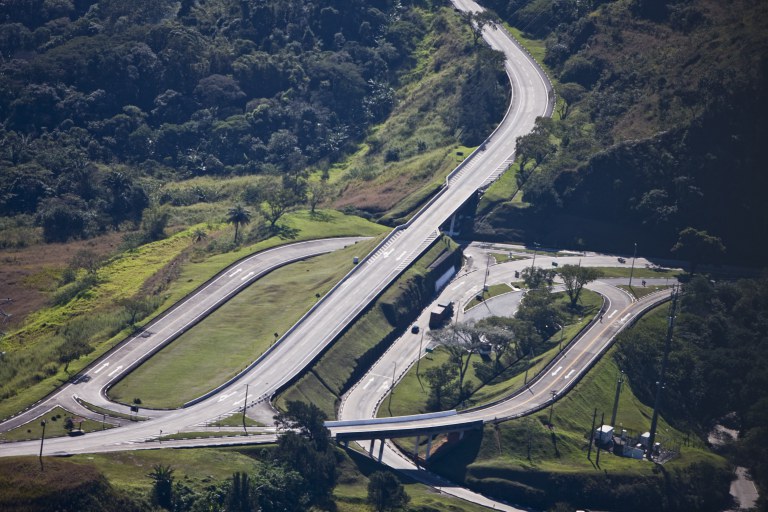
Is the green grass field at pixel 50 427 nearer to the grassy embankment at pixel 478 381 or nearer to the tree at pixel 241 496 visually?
the tree at pixel 241 496

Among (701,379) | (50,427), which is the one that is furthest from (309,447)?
(701,379)

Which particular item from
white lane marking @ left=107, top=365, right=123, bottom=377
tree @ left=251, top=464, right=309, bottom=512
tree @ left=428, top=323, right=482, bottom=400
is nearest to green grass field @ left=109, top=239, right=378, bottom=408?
white lane marking @ left=107, top=365, right=123, bottom=377

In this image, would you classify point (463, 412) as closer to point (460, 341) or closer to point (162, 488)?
point (460, 341)

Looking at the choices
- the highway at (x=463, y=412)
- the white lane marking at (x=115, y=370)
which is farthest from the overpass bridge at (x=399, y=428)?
the white lane marking at (x=115, y=370)

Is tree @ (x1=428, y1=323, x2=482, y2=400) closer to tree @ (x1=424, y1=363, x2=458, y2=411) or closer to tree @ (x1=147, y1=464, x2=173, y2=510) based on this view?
tree @ (x1=424, y1=363, x2=458, y2=411)

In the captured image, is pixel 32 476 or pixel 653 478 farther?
pixel 653 478

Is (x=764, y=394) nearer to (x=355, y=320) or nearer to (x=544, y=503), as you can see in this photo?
(x=544, y=503)

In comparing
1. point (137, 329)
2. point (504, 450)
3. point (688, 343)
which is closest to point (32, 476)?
point (137, 329)
